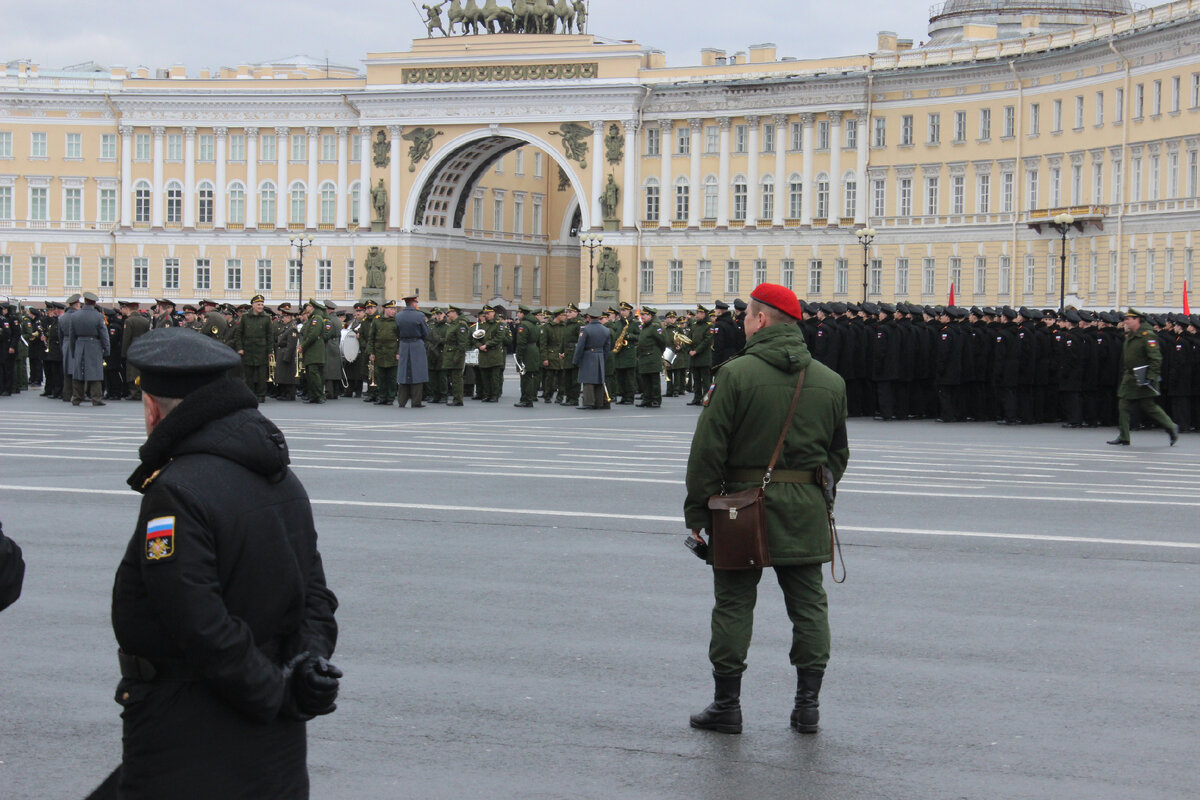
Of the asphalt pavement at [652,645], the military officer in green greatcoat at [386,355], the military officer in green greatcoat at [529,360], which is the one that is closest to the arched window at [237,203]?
the military officer in green greatcoat at [529,360]

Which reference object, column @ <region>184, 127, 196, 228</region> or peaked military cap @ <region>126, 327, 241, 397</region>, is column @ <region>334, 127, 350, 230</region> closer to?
column @ <region>184, 127, 196, 228</region>

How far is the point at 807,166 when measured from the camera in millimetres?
75125

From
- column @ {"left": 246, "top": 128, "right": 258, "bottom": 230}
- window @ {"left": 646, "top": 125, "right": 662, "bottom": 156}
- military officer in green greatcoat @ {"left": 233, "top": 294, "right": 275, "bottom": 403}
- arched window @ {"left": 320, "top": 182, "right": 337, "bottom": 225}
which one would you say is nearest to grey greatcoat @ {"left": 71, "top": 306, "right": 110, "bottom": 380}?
military officer in green greatcoat @ {"left": 233, "top": 294, "right": 275, "bottom": 403}

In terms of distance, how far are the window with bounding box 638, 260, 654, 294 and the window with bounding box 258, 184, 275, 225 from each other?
19.0m

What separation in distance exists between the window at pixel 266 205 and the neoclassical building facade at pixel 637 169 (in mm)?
98

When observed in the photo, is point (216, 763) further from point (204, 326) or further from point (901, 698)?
point (204, 326)

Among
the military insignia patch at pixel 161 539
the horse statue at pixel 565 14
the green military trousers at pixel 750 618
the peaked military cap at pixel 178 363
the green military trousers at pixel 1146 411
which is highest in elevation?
the horse statue at pixel 565 14

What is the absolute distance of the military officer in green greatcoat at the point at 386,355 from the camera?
105ft

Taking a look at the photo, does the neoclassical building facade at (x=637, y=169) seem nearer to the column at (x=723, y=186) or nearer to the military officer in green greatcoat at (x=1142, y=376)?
the column at (x=723, y=186)

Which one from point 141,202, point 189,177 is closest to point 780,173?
point 189,177

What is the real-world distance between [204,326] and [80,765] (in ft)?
81.9

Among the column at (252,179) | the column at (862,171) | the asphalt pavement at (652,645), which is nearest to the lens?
the asphalt pavement at (652,645)

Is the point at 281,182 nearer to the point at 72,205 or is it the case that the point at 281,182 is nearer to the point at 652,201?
Answer: the point at 72,205

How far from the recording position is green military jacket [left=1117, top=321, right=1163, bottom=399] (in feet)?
74.4
